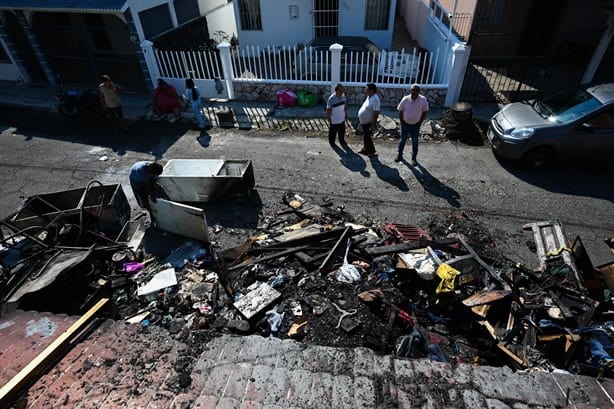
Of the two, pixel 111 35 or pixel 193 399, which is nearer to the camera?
pixel 193 399

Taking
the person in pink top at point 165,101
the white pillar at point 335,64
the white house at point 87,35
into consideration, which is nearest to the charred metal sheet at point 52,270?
the person in pink top at point 165,101

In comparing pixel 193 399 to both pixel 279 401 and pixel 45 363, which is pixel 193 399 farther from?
pixel 45 363

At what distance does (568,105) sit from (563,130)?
2.93ft

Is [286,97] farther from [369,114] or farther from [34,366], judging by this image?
[34,366]

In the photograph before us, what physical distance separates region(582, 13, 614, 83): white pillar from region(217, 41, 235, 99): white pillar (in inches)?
437

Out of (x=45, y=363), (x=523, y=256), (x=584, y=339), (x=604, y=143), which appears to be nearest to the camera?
(x=45, y=363)

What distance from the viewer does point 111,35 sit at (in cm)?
1614

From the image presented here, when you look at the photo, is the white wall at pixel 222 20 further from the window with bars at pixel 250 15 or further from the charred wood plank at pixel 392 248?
the charred wood plank at pixel 392 248

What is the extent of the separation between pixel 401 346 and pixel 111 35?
18618mm

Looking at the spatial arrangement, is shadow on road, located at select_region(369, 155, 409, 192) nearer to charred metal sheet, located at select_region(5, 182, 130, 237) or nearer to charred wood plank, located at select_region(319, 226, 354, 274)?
charred wood plank, located at select_region(319, 226, 354, 274)

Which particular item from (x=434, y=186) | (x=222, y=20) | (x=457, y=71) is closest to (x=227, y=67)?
(x=457, y=71)

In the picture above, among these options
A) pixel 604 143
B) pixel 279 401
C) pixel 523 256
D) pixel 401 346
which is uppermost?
pixel 279 401

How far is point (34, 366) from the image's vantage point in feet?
9.25

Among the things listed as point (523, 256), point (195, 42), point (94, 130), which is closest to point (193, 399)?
point (523, 256)
